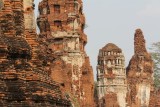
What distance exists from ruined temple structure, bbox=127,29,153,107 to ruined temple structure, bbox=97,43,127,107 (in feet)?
4.87

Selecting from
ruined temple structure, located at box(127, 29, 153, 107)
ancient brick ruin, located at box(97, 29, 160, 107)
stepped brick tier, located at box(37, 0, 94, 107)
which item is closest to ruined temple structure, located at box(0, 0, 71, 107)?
stepped brick tier, located at box(37, 0, 94, 107)

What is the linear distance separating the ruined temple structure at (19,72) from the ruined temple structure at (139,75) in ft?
100

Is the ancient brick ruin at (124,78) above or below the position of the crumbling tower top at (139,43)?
below

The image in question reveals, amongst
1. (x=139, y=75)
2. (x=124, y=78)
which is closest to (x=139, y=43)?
(x=139, y=75)

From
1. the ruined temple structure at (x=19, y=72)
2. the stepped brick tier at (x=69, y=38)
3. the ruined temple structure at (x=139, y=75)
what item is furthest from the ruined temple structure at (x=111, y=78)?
the ruined temple structure at (x=19, y=72)

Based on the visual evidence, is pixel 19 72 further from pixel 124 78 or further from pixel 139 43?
pixel 139 43

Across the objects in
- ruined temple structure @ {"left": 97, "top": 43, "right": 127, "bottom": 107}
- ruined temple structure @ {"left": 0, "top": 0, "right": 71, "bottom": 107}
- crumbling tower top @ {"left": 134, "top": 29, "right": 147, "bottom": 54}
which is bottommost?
ruined temple structure @ {"left": 0, "top": 0, "right": 71, "bottom": 107}

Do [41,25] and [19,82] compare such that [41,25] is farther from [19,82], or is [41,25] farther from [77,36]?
[19,82]

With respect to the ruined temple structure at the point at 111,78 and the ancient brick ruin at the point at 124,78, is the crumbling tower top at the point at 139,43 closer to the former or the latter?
the ancient brick ruin at the point at 124,78

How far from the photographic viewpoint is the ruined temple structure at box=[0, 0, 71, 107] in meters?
9.33

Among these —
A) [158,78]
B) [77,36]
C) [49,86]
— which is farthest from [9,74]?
[158,78]

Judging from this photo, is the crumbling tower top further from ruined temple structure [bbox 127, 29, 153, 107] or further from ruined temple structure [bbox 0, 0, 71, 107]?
ruined temple structure [bbox 0, 0, 71, 107]

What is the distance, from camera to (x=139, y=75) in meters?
41.3

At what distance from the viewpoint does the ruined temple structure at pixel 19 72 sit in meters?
9.33
